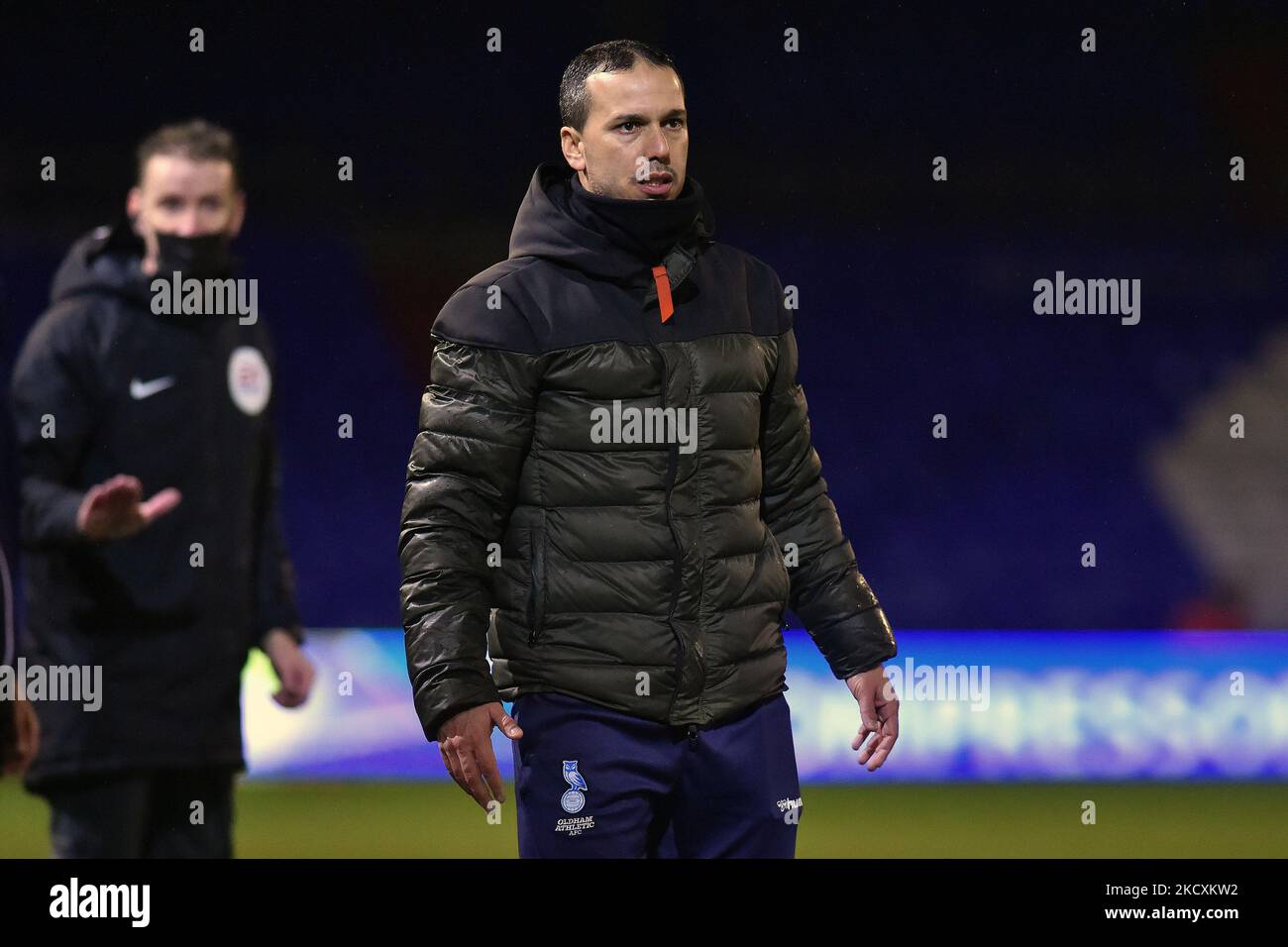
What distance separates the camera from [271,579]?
310 centimetres

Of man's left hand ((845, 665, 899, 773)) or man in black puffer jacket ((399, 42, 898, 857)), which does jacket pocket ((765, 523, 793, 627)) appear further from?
man's left hand ((845, 665, 899, 773))

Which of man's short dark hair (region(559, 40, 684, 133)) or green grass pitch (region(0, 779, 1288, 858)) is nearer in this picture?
man's short dark hair (region(559, 40, 684, 133))

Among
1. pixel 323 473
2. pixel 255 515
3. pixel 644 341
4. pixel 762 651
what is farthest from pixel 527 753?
pixel 323 473

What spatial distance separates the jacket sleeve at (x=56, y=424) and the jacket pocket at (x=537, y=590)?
4.17ft

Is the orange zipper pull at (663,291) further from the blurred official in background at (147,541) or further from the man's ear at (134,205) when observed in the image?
the man's ear at (134,205)

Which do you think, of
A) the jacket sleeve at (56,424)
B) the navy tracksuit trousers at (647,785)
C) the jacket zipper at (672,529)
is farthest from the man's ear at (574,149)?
the jacket sleeve at (56,424)

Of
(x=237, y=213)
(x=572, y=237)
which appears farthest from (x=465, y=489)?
(x=237, y=213)

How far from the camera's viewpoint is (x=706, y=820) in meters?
2.20

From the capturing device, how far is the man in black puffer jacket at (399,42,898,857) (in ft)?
6.98

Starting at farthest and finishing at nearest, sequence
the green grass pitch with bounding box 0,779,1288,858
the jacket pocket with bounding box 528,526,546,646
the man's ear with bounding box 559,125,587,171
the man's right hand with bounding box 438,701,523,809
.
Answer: the green grass pitch with bounding box 0,779,1288,858 → the man's ear with bounding box 559,125,587,171 → the jacket pocket with bounding box 528,526,546,646 → the man's right hand with bounding box 438,701,523,809

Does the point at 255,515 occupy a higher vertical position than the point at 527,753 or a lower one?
higher

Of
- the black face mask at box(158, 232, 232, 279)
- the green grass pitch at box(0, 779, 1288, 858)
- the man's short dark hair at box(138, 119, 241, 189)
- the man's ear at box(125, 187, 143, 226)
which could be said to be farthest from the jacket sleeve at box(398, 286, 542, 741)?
the green grass pitch at box(0, 779, 1288, 858)

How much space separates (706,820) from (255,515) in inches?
53.2

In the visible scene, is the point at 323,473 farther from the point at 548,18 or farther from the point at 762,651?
the point at 762,651
